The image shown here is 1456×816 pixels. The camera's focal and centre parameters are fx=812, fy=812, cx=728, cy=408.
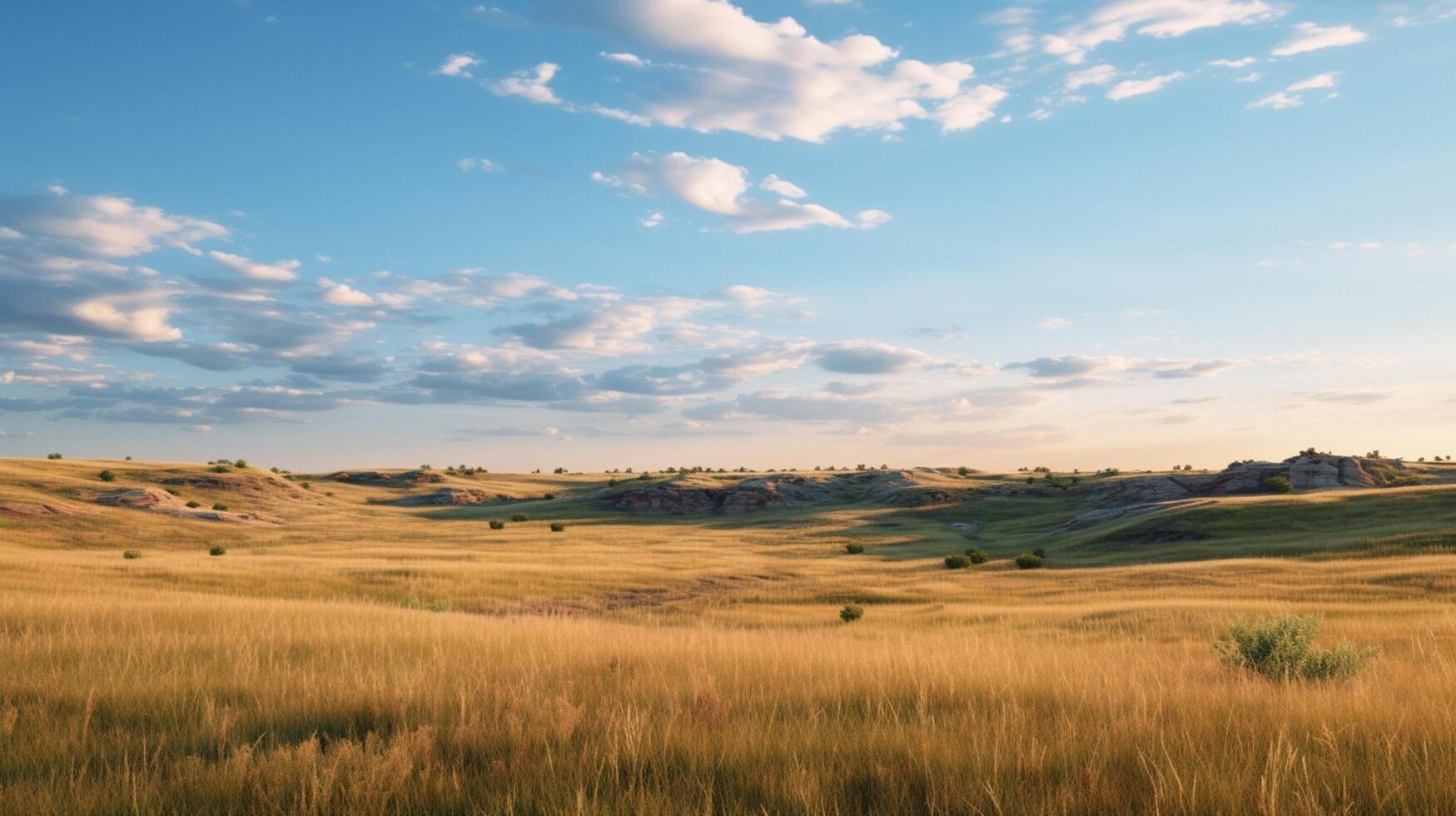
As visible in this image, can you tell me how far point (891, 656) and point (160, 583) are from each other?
25554 mm

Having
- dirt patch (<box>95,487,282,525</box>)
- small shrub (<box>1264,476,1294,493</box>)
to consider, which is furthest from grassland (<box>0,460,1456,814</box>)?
small shrub (<box>1264,476,1294,493</box>)

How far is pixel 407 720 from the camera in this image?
5871 mm

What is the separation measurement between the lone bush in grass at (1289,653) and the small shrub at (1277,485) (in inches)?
2285

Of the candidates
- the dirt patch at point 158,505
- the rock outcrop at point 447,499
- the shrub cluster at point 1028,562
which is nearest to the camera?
the shrub cluster at point 1028,562

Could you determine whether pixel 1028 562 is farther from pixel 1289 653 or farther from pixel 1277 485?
pixel 1277 485

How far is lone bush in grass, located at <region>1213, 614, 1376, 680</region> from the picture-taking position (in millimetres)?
8633

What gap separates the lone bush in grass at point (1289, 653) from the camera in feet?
28.3

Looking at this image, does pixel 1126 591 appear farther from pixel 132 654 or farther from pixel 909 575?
pixel 132 654

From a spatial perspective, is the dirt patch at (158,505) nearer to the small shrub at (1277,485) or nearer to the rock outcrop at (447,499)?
the rock outcrop at (447,499)

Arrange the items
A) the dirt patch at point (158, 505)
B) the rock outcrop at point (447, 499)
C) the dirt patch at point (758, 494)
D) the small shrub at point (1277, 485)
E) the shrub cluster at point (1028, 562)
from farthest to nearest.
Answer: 1. the rock outcrop at point (447, 499)
2. the dirt patch at point (758, 494)
3. the small shrub at point (1277, 485)
4. the dirt patch at point (158, 505)
5. the shrub cluster at point (1028, 562)

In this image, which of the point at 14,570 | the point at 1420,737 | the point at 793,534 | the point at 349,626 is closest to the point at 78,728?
the point at 349,626

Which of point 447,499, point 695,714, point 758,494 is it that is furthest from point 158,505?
point 695,714

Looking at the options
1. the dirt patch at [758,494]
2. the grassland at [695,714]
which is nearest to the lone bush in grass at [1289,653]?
the grassland at [695,714]

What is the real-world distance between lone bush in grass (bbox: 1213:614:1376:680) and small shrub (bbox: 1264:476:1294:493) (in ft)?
190
